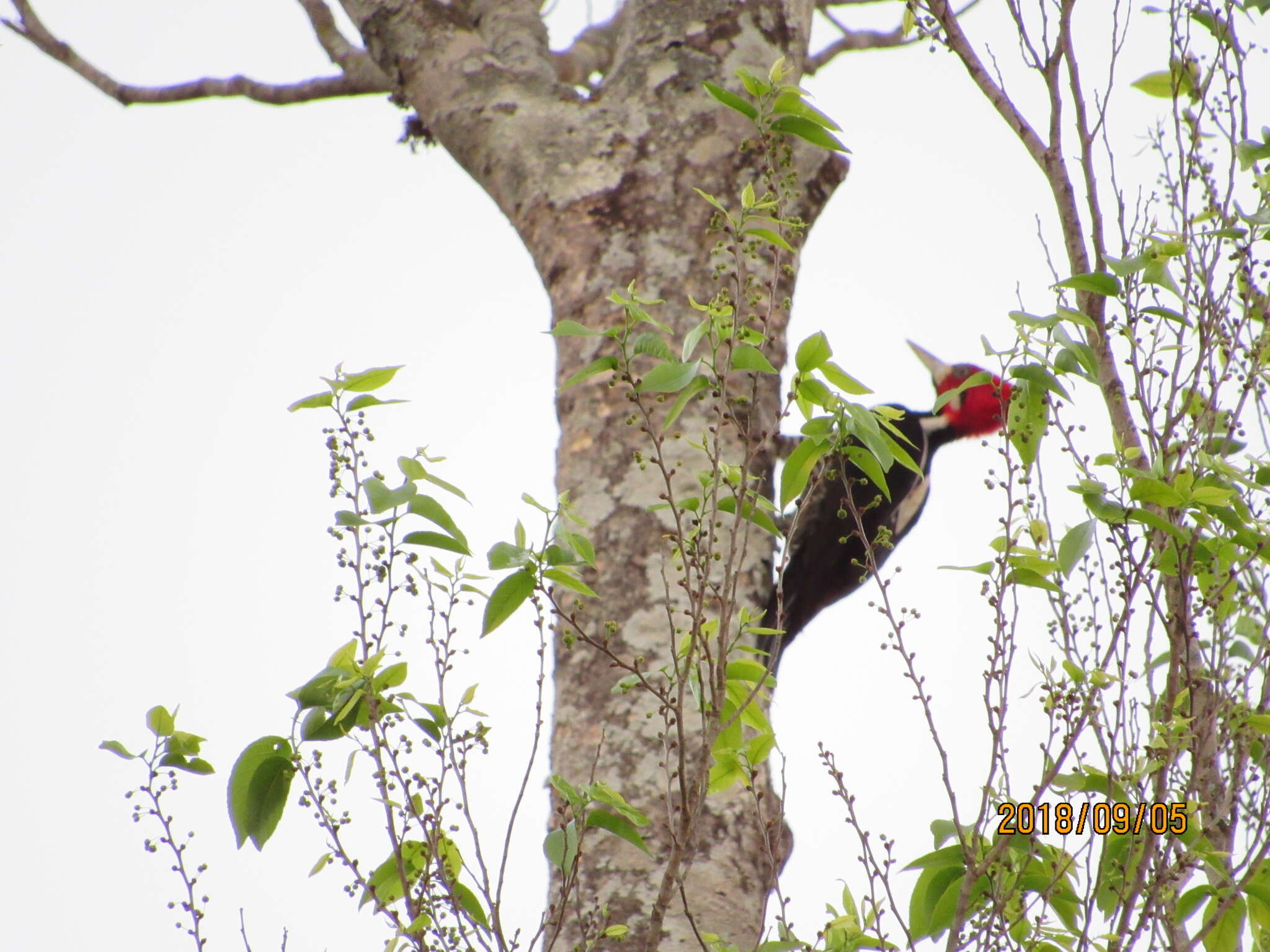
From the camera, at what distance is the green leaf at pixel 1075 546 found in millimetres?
1339

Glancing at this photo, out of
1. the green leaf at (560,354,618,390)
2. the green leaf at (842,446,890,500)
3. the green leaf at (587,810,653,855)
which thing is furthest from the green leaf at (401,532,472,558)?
the green leaf at (842,446,890,500)

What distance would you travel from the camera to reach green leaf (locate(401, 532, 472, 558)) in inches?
50.3

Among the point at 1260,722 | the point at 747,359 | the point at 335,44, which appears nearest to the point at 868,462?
the point at 747,359

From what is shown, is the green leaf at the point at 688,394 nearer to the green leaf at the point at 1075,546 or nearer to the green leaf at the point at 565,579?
the green leaf at the point at 565,579

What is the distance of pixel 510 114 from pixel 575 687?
1290mm

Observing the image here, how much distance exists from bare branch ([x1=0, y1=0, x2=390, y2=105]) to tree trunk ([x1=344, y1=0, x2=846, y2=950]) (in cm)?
33

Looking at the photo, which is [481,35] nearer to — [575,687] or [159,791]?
[575,687]

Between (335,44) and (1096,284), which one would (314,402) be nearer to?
(1096,284)

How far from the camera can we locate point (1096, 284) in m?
1.46

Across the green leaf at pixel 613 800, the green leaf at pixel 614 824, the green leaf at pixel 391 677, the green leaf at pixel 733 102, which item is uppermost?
the green leaf at pixel 733 102

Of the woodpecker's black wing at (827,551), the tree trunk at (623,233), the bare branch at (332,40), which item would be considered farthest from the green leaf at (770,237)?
the bare branch at (332,40)

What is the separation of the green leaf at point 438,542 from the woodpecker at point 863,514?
1778 mm

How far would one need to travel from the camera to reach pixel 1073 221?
1723 millimetres

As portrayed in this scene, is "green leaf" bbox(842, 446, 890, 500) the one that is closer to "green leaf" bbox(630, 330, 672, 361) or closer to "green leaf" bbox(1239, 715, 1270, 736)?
"green leaf" bbox(630, 330, 672, 361)
